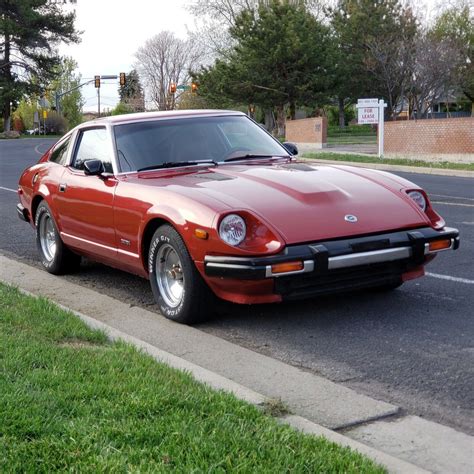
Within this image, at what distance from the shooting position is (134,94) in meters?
102

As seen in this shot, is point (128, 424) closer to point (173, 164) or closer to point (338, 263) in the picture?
point (338, 263)

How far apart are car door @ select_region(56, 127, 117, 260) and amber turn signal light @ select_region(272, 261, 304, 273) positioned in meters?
1.76

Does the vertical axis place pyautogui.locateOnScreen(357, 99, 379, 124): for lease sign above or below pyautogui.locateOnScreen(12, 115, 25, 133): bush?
above

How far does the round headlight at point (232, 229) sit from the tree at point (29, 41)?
67984mm

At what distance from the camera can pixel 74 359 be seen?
4.30 meters

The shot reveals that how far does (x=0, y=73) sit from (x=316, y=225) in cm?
7445

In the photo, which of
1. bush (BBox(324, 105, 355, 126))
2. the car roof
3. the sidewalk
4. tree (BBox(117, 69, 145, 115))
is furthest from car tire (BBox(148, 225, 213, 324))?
tree (BBox(117, 69, 145, 115))

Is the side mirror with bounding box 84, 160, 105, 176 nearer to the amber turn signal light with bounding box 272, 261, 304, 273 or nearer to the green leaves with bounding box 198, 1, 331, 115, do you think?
the amber turn signal light with bounding box 272, 261, 304, 273

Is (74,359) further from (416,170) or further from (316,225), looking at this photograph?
(416,170)

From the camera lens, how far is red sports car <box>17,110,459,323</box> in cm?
506

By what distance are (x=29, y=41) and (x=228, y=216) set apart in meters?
70.8

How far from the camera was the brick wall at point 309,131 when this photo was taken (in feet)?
120

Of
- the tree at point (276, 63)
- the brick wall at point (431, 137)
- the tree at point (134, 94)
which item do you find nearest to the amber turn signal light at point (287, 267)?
Result: the brick wall at point (431, 137)

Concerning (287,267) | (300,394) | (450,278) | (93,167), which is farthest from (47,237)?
(300,394)
